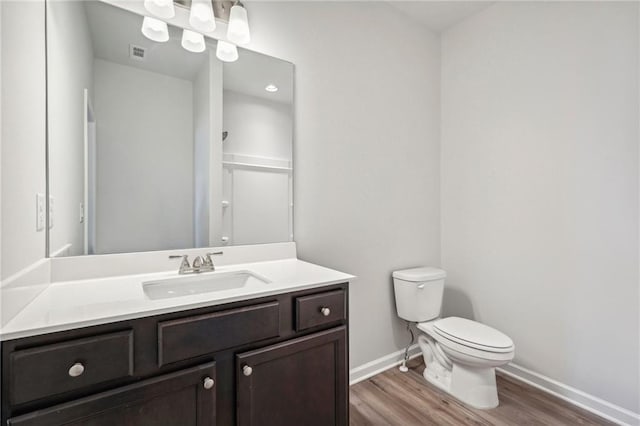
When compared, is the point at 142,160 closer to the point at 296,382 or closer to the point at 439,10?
the point at 296,382

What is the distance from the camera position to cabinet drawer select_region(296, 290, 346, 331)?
3.87 ft

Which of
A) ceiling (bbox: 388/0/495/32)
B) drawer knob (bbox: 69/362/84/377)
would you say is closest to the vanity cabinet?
drawer knob (bbox: 69/362/84/377)

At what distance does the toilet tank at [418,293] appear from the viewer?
211cm

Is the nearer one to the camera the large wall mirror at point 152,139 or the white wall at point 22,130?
the white wall at point 22,130

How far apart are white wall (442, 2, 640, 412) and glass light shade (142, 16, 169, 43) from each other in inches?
79.9

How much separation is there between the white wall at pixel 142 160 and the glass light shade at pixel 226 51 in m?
0.23

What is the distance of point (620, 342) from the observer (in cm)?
167

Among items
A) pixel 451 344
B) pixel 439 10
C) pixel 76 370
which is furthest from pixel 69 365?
pixel 439 10

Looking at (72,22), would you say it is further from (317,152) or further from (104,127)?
(317,152)

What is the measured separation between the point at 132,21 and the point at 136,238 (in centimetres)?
94

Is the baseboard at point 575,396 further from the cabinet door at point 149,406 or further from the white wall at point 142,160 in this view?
the white wall at point 142,160

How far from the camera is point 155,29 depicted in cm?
141

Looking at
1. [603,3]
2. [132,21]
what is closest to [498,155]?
[603,3]

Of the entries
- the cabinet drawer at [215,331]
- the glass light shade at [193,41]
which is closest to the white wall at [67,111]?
the glass light shade at [193,41]
